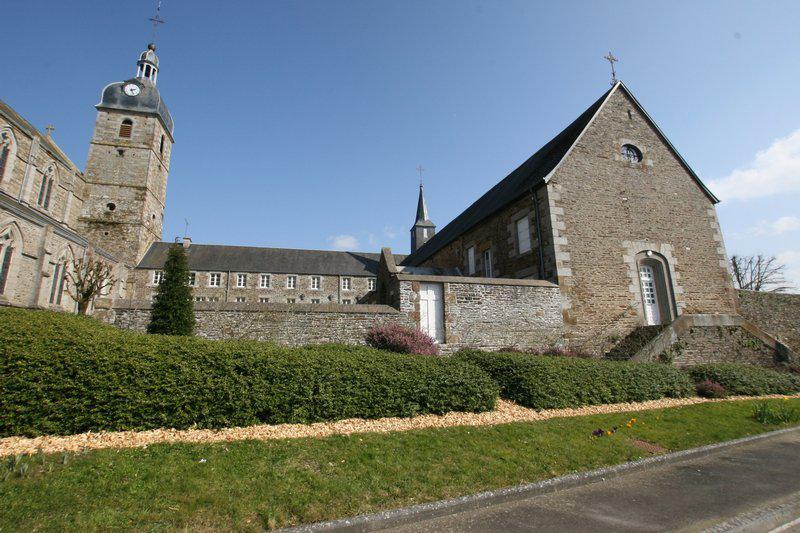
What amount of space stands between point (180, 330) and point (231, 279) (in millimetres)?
32348

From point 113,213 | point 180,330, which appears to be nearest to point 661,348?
point 180,330

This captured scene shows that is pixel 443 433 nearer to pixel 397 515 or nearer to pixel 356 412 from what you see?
pixel 356 412

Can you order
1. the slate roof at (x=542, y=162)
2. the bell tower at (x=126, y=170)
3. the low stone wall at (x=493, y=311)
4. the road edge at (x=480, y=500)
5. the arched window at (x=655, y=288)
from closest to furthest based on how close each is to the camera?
the road edge at (x=480, y=500) < the low stone wall at (x=493, y=311) < the arched window at (x=655, y=288) < the slate roof at (x=542, y=162) < the bell tower at (x=126, y=170)

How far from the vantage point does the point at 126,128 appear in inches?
1601

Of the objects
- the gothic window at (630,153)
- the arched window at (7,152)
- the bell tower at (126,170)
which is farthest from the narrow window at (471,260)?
the bell tower at (126,170)

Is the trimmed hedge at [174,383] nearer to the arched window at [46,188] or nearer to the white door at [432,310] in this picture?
the white door at [432,310]

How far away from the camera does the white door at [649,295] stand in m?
16.1

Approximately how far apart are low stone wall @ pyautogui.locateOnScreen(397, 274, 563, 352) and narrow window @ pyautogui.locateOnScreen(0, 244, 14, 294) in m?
22.3

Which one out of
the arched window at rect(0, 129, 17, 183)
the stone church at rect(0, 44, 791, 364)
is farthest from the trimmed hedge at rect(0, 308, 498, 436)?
the arched window at rect(0, 129, 17, 183)

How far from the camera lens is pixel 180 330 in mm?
11461

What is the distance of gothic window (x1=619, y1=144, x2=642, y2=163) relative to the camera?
17.4 m

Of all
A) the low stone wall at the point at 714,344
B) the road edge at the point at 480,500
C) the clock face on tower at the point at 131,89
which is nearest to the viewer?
the road edge at the point at 480,500

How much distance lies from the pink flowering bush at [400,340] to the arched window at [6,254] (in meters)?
22.0

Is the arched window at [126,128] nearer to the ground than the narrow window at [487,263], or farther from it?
farther from it
